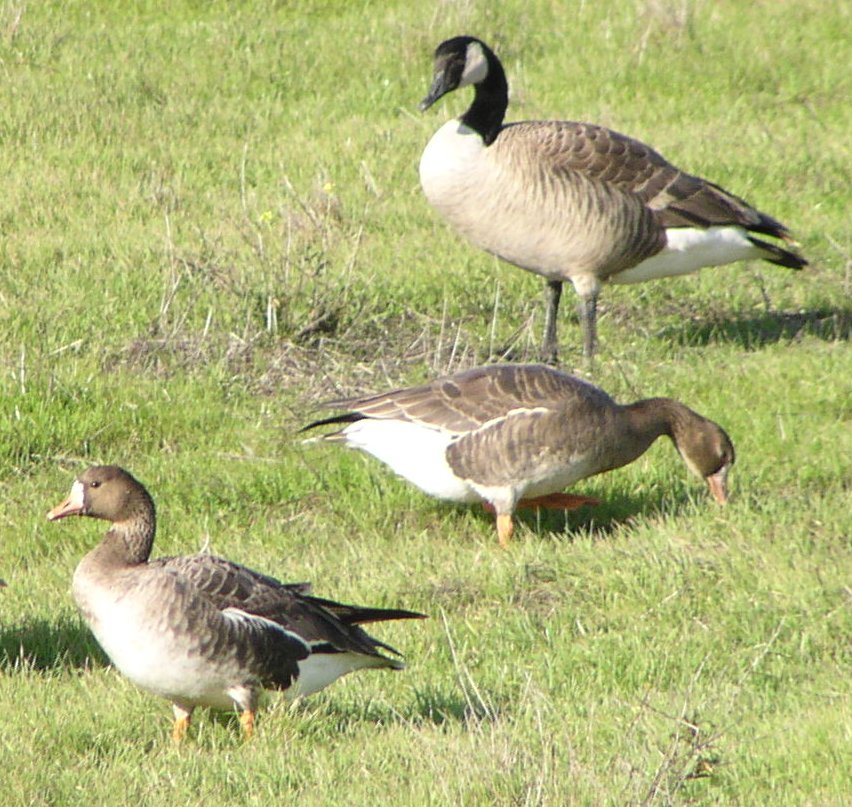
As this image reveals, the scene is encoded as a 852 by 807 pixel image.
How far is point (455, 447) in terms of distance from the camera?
7297 millimetres

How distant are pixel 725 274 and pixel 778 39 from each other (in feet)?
14.2

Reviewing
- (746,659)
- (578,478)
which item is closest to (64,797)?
(746,659)

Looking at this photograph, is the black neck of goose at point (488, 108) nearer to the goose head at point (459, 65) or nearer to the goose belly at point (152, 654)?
the goose head at point (459, 65)

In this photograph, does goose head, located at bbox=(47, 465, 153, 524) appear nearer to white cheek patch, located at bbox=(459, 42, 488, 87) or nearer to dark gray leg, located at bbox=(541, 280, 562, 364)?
dark gray leg, located at bbox=(541, 280, 562, 364)

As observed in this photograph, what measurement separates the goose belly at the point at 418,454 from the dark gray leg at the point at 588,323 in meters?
2.50

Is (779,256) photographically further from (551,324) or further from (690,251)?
(551,324)

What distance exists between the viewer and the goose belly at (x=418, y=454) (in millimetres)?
7352

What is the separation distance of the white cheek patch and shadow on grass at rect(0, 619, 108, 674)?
5169mm

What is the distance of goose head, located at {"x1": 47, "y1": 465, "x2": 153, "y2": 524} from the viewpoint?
5.75 metres

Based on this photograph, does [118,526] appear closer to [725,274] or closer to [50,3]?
[725,274]

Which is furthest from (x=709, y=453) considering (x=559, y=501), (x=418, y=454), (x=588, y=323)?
(x=588, y=323)

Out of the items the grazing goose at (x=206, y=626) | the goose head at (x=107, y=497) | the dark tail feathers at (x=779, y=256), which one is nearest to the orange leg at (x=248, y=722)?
the grazing goose at (x=206, y=626)

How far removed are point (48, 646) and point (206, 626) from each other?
51.8 inches

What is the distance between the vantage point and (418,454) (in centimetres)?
738
